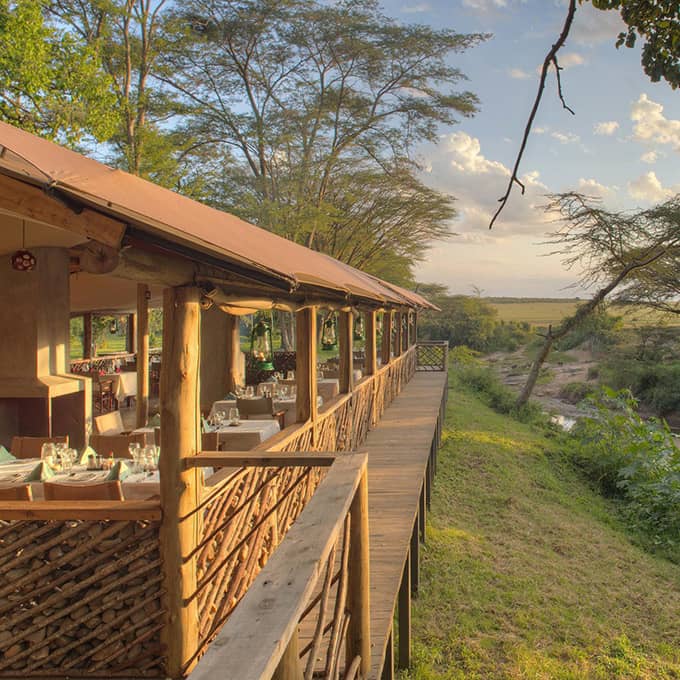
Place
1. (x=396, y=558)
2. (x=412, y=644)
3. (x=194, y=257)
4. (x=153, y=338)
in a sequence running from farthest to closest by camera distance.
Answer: (x=153, y=338) → (x=412, y=644) → (x=396, y=558) → (x=194, y=257)

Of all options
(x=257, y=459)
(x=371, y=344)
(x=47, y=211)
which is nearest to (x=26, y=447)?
(x=257, y=459)

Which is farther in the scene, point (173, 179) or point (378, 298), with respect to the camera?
point (173, 179)

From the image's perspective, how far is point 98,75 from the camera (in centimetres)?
1584

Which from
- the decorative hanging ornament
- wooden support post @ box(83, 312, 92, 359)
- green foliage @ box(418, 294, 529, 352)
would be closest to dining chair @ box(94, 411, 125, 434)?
the decorative hanging ornament

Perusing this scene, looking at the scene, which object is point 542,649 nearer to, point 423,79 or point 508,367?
point 423,79

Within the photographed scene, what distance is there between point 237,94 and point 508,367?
28092 mm

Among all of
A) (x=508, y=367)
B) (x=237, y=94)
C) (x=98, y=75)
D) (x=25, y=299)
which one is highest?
(x=237, y=94)

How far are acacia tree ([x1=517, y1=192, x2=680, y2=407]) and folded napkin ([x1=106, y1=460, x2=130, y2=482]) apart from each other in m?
20.2

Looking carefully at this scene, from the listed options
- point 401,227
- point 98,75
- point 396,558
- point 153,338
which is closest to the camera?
point 396,558

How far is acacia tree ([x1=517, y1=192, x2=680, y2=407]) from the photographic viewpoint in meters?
22.2

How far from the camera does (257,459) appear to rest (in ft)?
11.5

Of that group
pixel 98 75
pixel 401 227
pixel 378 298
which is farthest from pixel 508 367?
pixel 378 298

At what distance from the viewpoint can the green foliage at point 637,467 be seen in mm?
11844

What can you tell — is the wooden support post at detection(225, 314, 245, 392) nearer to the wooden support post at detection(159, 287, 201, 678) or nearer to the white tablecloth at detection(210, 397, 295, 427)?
the white tablecloth at detection(210, 397, 295, 427)
